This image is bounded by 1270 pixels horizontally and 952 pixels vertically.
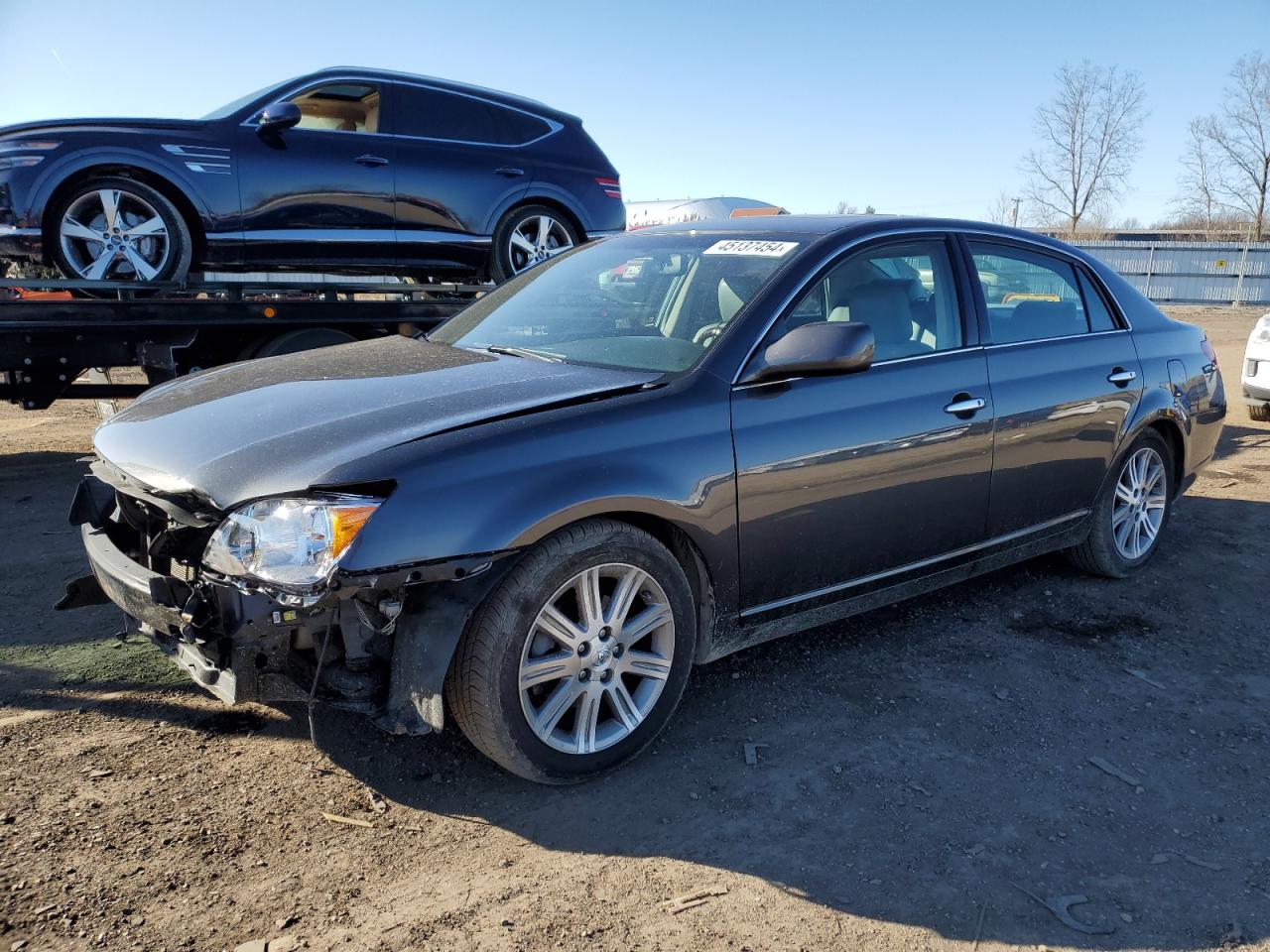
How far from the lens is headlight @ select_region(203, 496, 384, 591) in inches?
98.3

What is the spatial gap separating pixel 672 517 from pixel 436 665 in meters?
0.85

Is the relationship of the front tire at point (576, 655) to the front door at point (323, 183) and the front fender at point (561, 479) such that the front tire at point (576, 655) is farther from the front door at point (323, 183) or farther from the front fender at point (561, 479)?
the front door at point (323, 183)

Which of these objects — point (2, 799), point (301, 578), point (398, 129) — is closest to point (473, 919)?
point (301, 578)

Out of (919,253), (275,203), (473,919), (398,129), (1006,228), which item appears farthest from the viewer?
(398,129)

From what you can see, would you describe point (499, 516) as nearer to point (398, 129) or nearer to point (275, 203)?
point (275, 203)

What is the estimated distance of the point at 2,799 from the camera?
2.81 m

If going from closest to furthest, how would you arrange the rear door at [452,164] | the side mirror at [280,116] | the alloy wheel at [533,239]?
the side mirror at [280,116]
the rear door at [452,164]
the alloy wheel at [533,239]

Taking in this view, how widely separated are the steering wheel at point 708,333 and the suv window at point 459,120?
4.40 m

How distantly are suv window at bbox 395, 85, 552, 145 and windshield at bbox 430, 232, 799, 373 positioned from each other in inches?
130

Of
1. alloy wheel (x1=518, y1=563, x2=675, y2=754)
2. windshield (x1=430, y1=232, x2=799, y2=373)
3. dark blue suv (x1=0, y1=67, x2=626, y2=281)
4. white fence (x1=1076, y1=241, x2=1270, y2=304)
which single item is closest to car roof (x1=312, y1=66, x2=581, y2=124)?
dark blue suv (x1=0, y1=67, x2=626, y2=281)

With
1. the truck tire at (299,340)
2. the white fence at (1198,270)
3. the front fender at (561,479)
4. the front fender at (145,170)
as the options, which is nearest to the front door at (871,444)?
the front fender at (561,479)

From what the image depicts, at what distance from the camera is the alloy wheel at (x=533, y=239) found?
760cm

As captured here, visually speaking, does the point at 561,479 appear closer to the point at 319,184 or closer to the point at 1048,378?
the point at 1048,378

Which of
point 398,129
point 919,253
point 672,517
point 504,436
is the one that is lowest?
point 672,517
